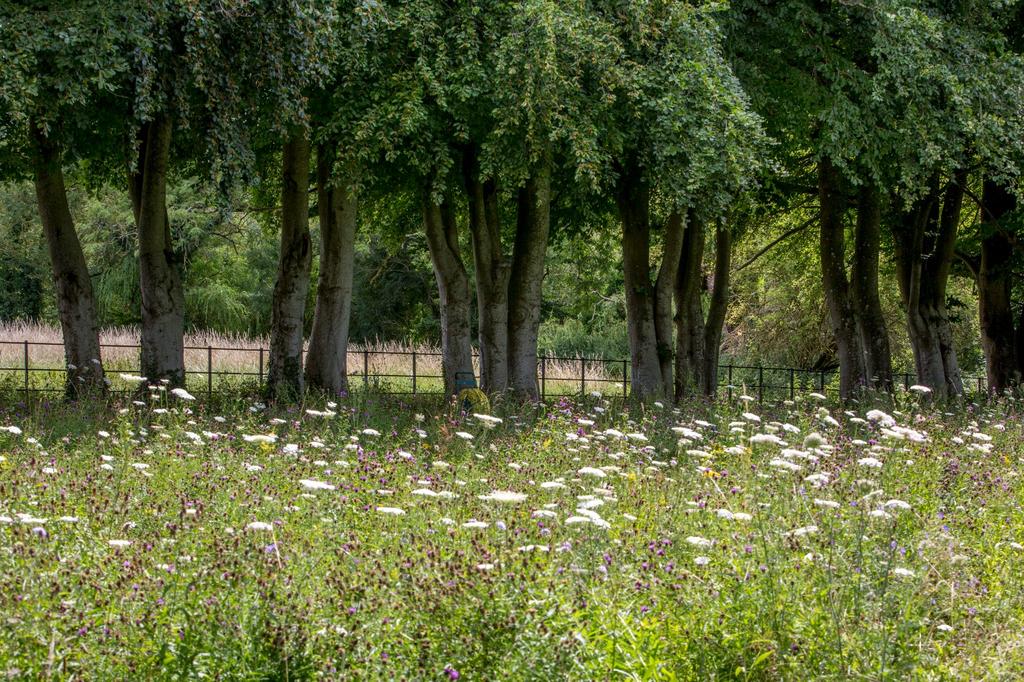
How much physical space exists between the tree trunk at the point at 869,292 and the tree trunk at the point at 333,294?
894cm

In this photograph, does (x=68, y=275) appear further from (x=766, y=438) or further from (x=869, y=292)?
(x=869, y=292)

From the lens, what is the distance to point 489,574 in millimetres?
4836

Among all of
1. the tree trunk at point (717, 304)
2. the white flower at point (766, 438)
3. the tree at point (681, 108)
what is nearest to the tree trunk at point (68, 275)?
the tree at point (681, 108)

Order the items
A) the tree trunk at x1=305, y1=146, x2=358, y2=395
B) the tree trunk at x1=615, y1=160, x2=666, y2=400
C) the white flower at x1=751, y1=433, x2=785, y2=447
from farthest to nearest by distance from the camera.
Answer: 1. the tree trunk at x1=615, y1=160, x2=666, y2=400
2. the tree trunk at x1=305, y1=146, x2=358, y2=395
3. the white flower at x1=751, y1=433, x2=785, y2=447

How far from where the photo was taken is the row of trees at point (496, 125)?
12008mm

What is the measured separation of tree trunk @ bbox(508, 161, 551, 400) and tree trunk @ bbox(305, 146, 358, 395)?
259 centimetres

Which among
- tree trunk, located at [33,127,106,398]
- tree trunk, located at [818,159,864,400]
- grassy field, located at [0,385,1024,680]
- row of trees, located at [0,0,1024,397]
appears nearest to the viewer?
grassy field, located at [0,385,1024,680]

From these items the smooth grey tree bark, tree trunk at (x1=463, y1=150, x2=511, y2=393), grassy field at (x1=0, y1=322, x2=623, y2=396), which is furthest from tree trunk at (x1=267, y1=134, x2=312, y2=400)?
the smooth grey tree bark

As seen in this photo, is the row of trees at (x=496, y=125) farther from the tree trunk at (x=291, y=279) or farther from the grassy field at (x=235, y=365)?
the grassy field at (x=235, y=365)

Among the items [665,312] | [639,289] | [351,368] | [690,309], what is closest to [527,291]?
[639,289]

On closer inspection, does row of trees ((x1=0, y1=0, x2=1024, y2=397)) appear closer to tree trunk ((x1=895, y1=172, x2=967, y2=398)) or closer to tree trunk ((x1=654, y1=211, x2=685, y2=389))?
tree trunk ((x1=654, y1=211, x2=685, y2=389))

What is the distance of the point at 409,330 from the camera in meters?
47.8

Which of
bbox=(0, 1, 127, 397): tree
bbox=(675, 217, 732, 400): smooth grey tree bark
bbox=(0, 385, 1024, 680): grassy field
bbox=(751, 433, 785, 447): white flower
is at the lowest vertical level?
bbox=(0, 385, 1024, 680): grassy field

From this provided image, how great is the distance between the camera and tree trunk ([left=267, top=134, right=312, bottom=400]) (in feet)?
54.1
